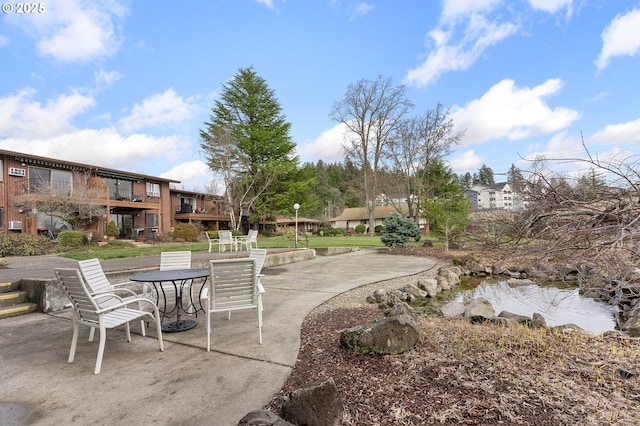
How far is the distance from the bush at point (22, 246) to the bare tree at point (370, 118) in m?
27.0

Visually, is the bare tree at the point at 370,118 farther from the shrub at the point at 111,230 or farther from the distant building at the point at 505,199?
the distant building at the point at 505,199

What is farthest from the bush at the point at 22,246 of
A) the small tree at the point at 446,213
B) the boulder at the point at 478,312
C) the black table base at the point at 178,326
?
the small tree at the point at 446,213

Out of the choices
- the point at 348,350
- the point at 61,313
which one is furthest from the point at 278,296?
the point at 61,313

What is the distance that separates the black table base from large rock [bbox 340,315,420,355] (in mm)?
2287

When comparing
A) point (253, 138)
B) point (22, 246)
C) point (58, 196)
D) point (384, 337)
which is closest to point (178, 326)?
point (384, 337)

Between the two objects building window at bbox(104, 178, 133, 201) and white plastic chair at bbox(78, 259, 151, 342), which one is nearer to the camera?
white plastic chair at bbox(78, 259, 151, 342)

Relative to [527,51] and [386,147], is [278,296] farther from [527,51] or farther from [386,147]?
[386,147]

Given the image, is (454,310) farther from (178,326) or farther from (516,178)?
(178,326)

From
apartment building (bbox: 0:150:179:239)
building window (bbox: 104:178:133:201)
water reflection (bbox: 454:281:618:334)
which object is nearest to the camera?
water reflection (bbox: 454:281:618:334)

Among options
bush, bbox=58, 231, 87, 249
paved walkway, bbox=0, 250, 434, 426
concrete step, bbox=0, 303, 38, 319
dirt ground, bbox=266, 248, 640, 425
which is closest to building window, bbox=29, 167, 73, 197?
bush, bbox=58, 231, 87, 249

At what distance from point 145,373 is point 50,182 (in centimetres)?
2142

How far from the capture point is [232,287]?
3631mm

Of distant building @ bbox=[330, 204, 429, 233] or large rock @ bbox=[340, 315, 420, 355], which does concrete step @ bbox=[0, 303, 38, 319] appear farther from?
distant building @ bbox=[330, 204, 429, 233]

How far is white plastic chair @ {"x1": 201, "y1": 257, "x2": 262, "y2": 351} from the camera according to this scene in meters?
3.52
